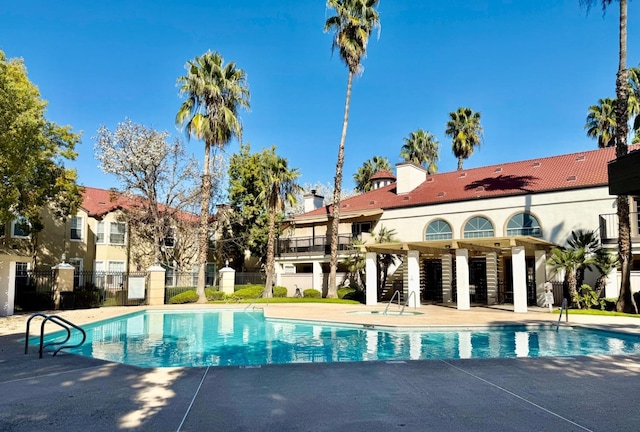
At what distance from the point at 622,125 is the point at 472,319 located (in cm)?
1094

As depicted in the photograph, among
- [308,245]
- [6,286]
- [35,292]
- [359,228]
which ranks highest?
[359,228]

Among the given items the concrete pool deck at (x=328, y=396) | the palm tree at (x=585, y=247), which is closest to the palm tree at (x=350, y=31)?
the palm tree at (x=585, y=247)

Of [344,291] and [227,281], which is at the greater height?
[227,281]

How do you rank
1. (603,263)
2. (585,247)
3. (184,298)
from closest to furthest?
1. (603,263)
2. (585,247)
3. (184,298)

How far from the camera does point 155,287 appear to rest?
27766 mm

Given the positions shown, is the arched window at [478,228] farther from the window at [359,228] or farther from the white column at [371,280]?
the window at [359,228]

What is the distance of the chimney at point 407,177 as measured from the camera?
35062mm

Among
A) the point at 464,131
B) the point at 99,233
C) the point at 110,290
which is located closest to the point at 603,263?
the point at 464,131

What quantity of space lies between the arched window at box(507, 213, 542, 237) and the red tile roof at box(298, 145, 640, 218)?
4.73 feet

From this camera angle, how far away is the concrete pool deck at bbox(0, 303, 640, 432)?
5.37 meters

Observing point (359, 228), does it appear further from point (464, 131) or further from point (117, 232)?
point (117, 232)

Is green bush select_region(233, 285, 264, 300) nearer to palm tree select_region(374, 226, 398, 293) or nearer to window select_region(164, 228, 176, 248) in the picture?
window select_region(164, 228, 176, 248)

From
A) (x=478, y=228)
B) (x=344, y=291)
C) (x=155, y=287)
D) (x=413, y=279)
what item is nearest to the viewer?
(x=413, y=279)

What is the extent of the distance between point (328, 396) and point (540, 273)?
72.1 ft
